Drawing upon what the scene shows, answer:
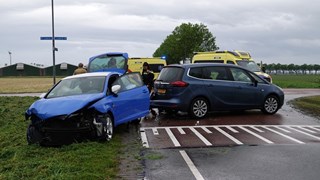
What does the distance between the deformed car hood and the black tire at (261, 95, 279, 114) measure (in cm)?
671

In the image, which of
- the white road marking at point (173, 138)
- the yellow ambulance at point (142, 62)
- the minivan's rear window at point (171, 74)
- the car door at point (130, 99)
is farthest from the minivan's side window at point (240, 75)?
the yellow ambulance at point (142, 62)

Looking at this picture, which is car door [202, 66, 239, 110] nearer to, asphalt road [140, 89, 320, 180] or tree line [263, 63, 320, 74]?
asphalt road [140, 89, 320, 180]

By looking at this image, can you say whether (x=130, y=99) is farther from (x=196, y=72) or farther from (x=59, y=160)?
(x=59, y=160)

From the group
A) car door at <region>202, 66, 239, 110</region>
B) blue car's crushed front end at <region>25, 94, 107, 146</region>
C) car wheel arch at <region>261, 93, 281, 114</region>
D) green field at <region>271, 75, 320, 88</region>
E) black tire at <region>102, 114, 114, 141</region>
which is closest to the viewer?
blue car's crushed front end at <region>25, 94, 107, 146</region>

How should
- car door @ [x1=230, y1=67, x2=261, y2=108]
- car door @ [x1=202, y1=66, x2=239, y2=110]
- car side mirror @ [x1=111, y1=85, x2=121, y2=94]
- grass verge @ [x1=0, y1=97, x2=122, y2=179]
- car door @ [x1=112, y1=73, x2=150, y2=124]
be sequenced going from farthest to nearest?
car door @ [x1=230, y1=67, x2=261, y2=108], car door @ [x1=202, y1=66, x2=239, y2=110], car door @ [x1=112, y1=73, x2=150, y2=124], car side mirror @ [x1=111, y1=85, x2=121, y2=94], grass verge @ [x1=0, y1=97, x2=122, y2=179]

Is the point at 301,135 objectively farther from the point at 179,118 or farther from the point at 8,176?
the point at 8,176

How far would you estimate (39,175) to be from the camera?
6422 millimetres

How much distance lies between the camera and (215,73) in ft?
44.5

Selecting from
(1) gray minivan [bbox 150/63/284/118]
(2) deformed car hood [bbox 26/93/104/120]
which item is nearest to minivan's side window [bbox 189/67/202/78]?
(1) gray minivan [bbox 150/63/284/118]

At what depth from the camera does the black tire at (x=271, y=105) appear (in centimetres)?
1421

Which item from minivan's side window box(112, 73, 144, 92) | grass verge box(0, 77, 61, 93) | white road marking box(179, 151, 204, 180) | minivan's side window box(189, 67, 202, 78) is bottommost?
grass verge box(0, 77, 61, 93)

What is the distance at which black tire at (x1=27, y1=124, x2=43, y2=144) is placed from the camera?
880cm

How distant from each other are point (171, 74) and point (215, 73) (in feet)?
4.55

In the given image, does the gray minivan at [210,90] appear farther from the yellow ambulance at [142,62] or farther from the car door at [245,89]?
the yellow ambulance at [142,62]
